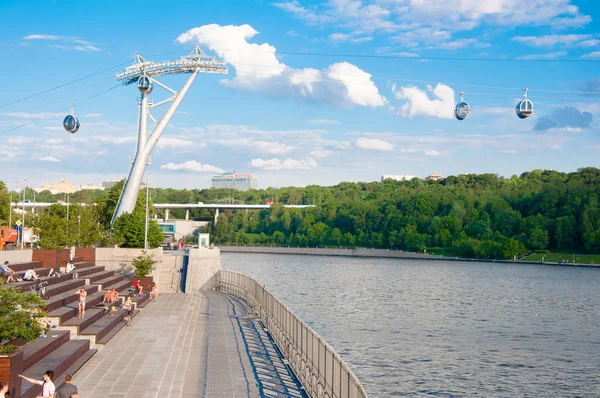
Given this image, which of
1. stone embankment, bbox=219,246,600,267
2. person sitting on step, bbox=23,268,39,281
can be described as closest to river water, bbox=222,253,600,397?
person sitting on step, bbox=23,268,39,281

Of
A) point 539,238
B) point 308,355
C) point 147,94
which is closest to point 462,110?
point 308,355

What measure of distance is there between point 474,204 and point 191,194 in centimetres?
8433

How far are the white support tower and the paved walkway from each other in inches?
960

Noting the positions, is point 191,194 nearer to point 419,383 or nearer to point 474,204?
point 474,204

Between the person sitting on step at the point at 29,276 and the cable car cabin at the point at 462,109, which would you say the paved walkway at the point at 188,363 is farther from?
the cable car cabin at the point at 462,109

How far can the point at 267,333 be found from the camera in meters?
22.6

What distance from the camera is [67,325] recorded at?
1859 cm

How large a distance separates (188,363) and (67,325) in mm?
3817

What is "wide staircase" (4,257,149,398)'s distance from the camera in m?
13.9

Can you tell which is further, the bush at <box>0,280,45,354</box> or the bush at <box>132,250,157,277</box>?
the bush at <box>132,250,157,277</box>

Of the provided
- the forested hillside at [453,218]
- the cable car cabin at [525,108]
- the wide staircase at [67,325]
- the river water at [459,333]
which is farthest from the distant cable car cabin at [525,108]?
the forested hillside at [453,218]

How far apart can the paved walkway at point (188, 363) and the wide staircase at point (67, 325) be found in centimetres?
39

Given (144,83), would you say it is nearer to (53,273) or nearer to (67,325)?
(53,273)

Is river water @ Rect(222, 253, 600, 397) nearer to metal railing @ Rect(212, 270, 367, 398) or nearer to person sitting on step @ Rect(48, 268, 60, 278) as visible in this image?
metal railing @ Rect(212, 270, 367, 398)
